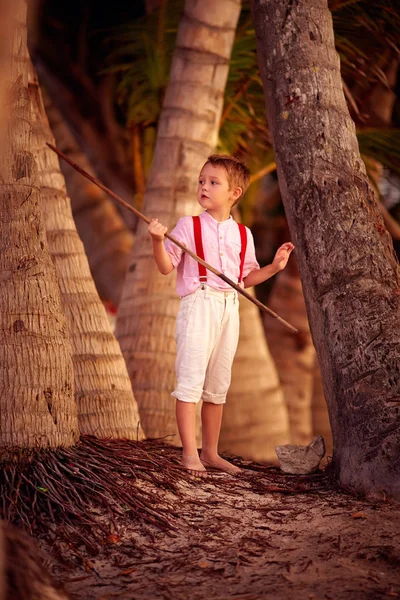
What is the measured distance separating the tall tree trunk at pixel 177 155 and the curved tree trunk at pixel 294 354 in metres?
3.61

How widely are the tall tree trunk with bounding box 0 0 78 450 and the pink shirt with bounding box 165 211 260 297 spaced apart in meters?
0.71

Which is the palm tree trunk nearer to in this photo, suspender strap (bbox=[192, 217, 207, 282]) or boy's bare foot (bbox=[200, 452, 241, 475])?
boy's bare foot (bbox=[200, 452, 241, 475])

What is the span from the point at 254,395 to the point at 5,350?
442 centimetres

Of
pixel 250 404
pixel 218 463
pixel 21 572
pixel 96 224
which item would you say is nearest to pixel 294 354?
pixel 250 404

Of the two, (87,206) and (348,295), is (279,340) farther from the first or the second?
(348,295)

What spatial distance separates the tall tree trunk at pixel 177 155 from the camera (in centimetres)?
605

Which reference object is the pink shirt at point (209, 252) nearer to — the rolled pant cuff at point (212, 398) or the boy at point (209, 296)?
the boy at point (209, 296)

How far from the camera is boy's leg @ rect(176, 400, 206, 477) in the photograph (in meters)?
4.32

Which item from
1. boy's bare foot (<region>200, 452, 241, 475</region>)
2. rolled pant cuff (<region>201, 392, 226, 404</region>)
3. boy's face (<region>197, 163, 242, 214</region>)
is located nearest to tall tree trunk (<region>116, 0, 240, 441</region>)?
boy's bare foot (<region>200, 452, 241, 475</region>)

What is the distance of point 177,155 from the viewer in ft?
20.7

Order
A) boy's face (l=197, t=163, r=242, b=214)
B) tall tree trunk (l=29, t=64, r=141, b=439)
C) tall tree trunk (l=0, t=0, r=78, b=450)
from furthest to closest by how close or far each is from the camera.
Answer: tall tree trunk (l=29, t=64, r=141, b=439) < boy's face (l=197, t=163, r=242, b=214) < tall tree trunk (l=0, t=0, r=78, b=450)

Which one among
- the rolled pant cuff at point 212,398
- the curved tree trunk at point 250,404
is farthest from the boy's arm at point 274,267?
the curved tree trunk at point 250,404

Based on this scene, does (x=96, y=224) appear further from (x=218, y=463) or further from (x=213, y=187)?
(x=218, y=463)

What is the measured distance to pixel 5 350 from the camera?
12.7ft
